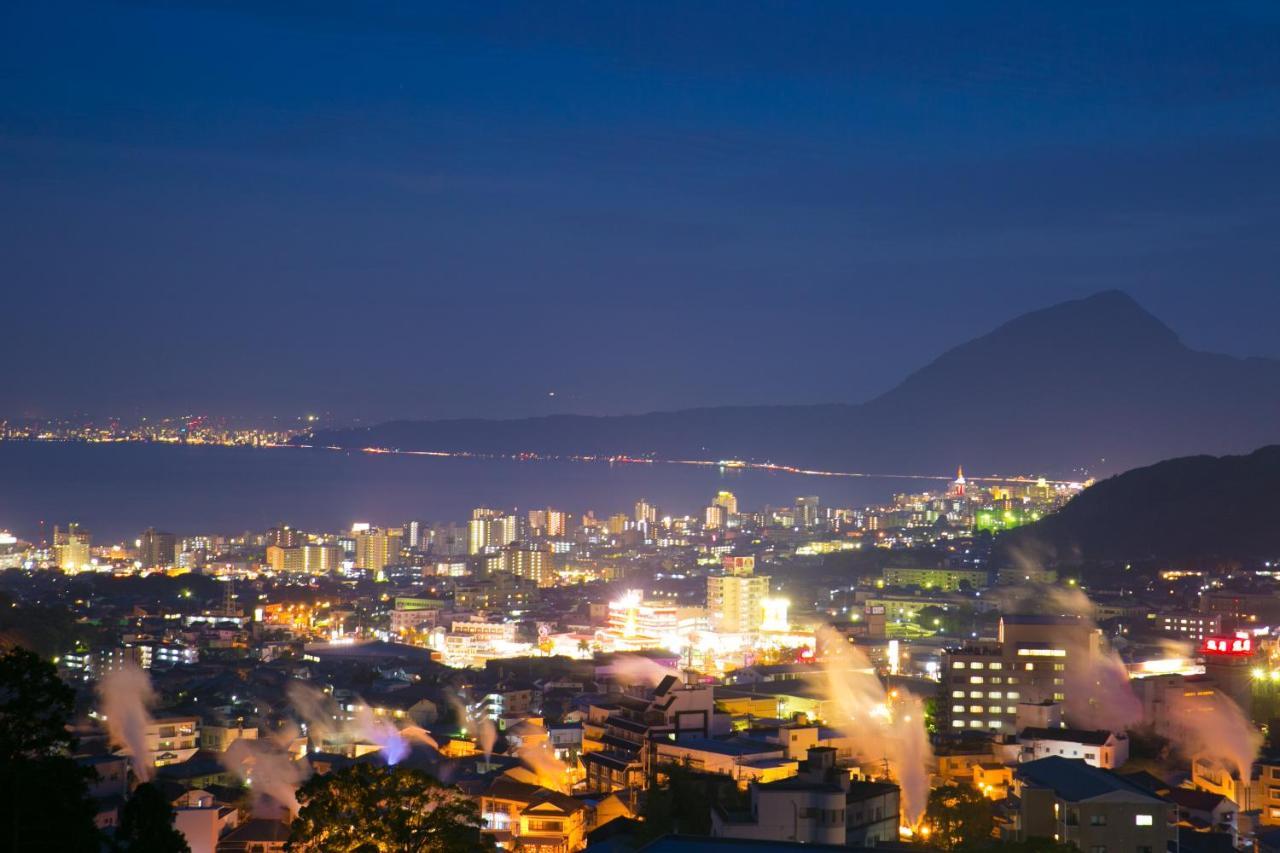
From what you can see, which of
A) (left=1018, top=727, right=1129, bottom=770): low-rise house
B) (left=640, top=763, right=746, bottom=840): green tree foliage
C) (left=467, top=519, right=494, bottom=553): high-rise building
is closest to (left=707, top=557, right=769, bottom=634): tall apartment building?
(left=1018, top=727, right=1129, bottom=770): low-rise house

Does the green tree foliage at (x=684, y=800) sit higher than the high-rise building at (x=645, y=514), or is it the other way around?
the high-rise building at (x=645, y=514)

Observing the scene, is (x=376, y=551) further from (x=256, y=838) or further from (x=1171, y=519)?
(x=256, y=838)

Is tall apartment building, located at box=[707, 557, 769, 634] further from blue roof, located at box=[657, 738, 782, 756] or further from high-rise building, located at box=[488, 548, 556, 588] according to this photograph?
blue roof, located at box=[657, 738, 782, 756]

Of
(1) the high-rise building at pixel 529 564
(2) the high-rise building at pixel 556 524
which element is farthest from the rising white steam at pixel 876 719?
(2) the high-rise building at pixel 556 524

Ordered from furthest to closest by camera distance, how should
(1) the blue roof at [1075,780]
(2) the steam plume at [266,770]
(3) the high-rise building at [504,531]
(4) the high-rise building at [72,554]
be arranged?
(3) the high-rise building at [504,531] → (4) the high-rise building at [72,554] → (2) the steam plume at [266,770] → (1) the blue roof at [1075,780]

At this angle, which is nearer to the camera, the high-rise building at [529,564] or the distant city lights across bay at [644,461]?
the high-rise building at [529,564]

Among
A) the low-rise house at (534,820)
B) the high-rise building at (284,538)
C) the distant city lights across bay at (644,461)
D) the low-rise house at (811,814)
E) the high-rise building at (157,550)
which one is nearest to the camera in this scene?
the low-rise house at (811,814)

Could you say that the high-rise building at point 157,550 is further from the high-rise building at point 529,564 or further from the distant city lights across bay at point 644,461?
the distant city lights across bay at point 644,461

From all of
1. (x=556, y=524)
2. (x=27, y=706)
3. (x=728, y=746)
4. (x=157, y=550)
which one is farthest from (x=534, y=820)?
(x=556, y=524)
